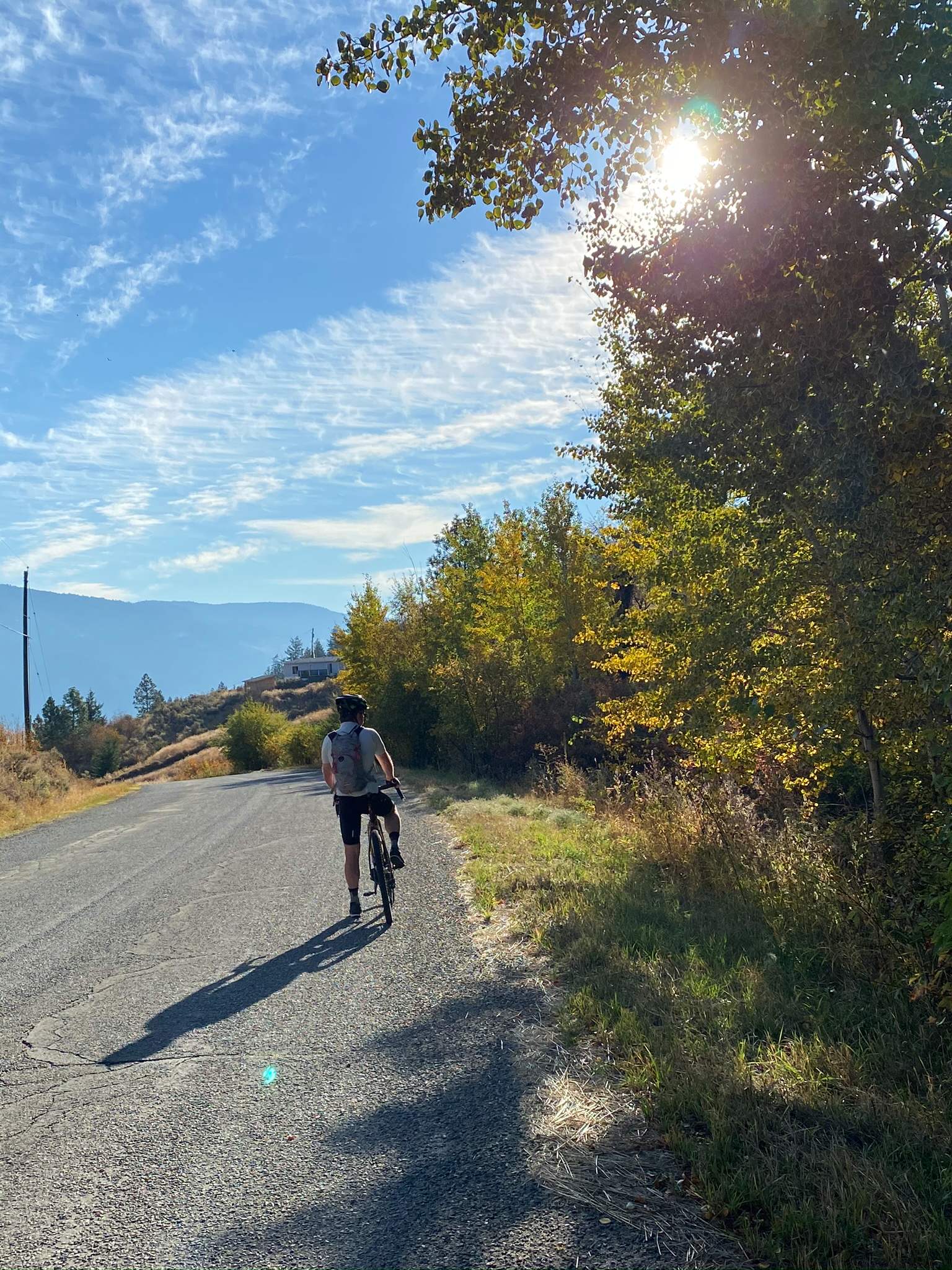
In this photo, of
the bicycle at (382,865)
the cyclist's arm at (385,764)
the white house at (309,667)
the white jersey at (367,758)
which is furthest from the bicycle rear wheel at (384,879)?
the white house at (309,667)

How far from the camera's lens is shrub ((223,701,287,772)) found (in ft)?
182

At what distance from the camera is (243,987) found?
6152 millimetres

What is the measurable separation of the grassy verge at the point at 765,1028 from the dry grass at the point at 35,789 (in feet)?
54.5

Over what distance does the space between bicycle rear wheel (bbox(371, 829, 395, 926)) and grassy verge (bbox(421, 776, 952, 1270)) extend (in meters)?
0.95

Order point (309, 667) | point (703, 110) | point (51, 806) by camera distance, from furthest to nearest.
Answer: point (309, 667), point (51, 806), point (703, 110)

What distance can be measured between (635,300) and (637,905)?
4.80 metres

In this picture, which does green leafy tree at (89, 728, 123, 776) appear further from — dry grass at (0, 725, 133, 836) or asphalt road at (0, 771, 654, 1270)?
asphalt road at (0, 771, 654, 1270)

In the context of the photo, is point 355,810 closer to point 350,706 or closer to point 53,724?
point 350,706

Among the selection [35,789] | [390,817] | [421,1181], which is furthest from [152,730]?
[421,1181]

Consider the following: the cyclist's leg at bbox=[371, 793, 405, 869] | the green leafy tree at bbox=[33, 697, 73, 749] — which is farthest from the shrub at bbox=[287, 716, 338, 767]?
the green leafy tree at bbox=[33, 697, 73, 749]

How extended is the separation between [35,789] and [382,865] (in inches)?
866

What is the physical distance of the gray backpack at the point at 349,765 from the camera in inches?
330

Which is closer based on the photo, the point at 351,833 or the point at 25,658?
the point at 351,833

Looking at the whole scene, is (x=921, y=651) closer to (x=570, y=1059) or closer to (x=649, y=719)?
(x=570, y=1059)
